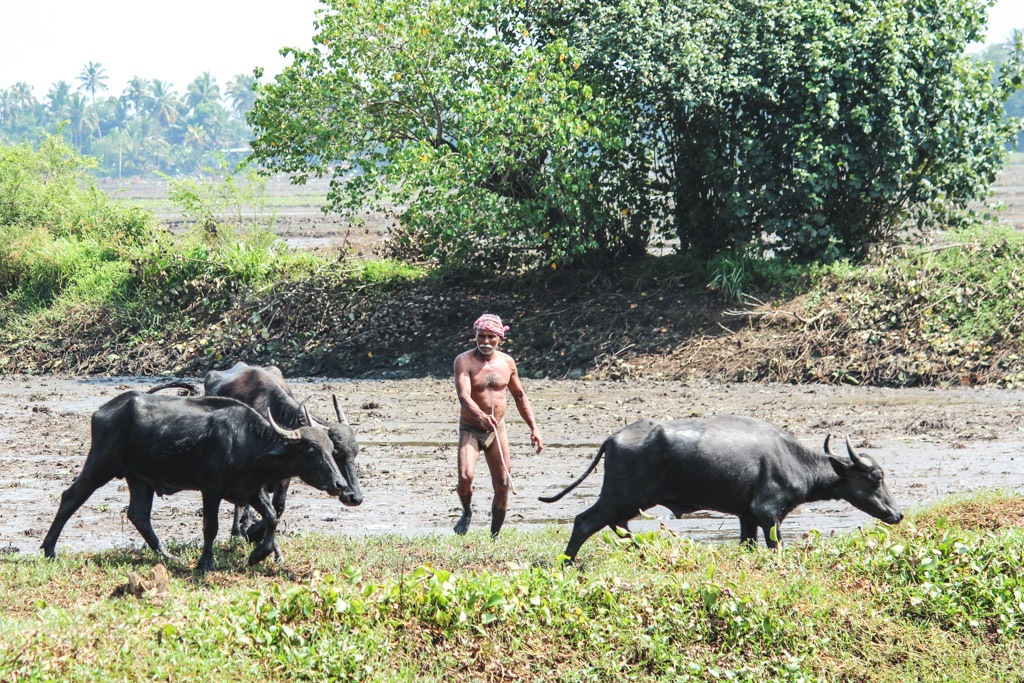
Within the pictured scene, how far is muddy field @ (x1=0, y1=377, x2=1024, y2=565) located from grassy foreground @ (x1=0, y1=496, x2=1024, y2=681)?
1.76 metres

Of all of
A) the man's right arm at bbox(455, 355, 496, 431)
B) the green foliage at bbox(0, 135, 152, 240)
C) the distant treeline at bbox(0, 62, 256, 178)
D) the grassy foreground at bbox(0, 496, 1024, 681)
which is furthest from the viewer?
the distant treeline at bbox(0, 62, 256, 178)

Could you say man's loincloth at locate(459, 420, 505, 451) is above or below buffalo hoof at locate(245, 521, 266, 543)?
above

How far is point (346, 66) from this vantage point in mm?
19109

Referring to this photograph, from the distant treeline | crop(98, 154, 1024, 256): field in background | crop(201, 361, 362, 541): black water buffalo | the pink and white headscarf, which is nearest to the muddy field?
crop(201, 361, 362, 541): black water buffalo

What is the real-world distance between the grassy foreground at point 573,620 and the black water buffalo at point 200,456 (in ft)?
2.06

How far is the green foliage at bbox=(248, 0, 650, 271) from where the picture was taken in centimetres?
1836

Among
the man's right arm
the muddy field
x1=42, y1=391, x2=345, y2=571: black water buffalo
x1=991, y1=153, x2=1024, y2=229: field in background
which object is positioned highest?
x1=991, y1=153, x2=1024, y2=229: field in background

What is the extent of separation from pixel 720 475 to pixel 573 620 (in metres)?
1.76

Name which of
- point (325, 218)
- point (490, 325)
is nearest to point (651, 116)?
point (490, 325)

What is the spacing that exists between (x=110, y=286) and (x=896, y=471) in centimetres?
1506

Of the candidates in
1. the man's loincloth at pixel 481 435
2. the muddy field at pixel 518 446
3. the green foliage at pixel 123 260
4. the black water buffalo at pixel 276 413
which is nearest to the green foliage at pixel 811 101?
the muddy field at pixel 518 446

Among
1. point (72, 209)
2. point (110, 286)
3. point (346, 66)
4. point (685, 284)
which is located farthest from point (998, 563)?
point (72, 209)

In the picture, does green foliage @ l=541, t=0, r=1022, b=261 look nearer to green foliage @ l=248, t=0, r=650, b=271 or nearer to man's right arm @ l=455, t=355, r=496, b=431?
green foliage @ l=248, t=0, r=650, b=271

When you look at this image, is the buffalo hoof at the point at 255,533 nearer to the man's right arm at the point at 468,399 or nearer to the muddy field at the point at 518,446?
the muddy field at the point at 518,446
